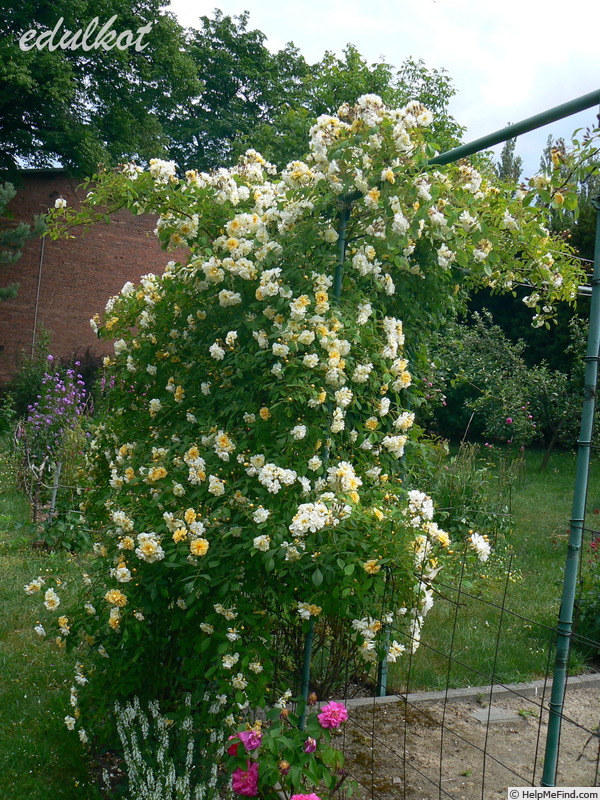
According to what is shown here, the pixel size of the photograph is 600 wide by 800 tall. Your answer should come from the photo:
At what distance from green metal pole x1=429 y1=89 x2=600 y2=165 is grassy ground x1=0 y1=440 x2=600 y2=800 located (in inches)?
57.8

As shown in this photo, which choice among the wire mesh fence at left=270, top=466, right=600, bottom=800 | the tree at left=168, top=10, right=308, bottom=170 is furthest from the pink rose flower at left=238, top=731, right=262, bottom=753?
the tree at left=168, top=10, right=308, bottom=170

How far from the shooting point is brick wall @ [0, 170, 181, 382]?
1504 cm

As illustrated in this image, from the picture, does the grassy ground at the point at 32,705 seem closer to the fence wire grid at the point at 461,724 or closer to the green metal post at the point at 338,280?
the green metal post at the point at 338,280

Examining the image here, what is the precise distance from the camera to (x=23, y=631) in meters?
4.32

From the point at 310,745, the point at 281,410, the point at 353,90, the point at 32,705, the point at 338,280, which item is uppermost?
the point at 353,90

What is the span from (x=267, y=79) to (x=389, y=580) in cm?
2175

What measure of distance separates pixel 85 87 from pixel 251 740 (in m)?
16.7

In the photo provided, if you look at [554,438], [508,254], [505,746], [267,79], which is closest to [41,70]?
[267,79]

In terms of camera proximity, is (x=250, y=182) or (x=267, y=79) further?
(x=267, y=79)

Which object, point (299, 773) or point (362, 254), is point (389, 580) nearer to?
point (299, 773)

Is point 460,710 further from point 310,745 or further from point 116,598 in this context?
point 116,598

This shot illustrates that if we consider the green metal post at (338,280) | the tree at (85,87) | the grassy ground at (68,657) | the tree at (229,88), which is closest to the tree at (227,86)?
the tree at (229,88)

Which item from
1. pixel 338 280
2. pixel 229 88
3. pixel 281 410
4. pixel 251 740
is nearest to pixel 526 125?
pixel 338 280

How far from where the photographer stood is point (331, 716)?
2426 mm
